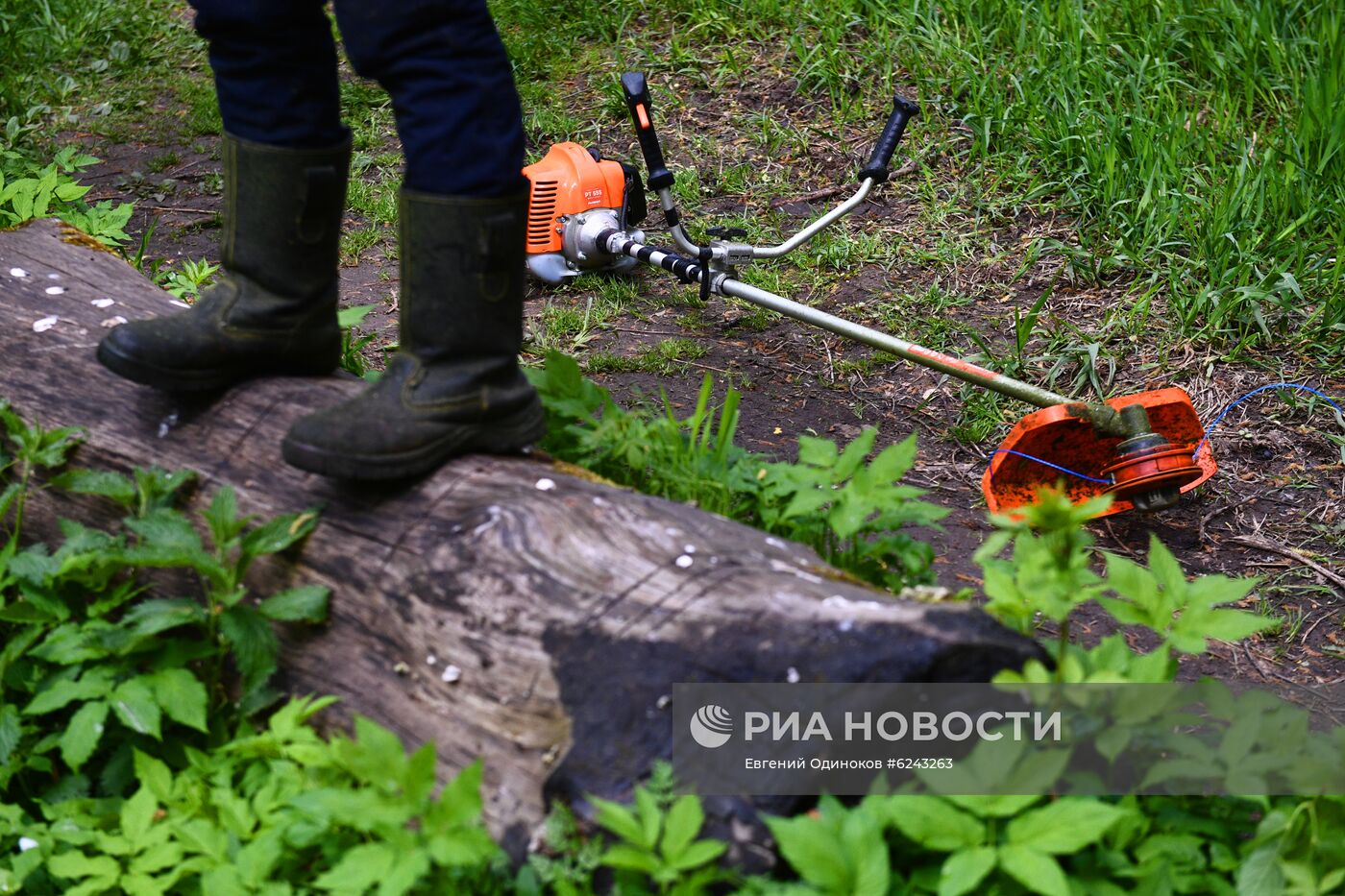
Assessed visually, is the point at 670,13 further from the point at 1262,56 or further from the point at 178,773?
the point at 178,773

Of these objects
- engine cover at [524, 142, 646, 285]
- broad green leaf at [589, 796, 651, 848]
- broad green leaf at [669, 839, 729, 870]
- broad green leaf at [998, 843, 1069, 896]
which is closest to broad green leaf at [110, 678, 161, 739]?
broad green leaf at [589, 796, 651, 848]

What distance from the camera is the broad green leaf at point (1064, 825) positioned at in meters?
1.31

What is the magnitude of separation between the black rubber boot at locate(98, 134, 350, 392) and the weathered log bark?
85mm

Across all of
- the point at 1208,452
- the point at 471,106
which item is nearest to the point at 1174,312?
the point at 1208,452

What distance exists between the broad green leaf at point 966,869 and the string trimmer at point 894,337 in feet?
5.38

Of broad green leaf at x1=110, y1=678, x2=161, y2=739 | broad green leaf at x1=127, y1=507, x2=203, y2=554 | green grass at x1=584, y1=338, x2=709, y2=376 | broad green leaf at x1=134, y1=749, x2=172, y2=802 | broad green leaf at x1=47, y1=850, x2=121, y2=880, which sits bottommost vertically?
green grass at x1=584, y1=338, x2=709, y2=376

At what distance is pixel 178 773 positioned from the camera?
1793 millimetres

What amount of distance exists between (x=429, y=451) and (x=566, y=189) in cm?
219

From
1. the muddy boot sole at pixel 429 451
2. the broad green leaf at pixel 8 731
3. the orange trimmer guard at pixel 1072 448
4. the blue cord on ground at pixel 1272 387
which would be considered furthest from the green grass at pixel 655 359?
the broad green leaf at pixel 8 731

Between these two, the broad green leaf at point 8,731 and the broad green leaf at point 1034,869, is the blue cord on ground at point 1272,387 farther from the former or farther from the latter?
the broad green leaf at point 8,731

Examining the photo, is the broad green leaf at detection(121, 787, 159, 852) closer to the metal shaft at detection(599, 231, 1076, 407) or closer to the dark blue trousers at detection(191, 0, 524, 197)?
the dark blue trousers at detection(191, 0, 524, 197)

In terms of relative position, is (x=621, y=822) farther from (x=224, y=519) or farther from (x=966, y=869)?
(x=224, y=519)

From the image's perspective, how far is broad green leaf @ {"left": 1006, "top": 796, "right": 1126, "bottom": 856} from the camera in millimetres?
1314

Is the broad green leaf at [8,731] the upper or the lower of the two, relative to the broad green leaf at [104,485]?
lower
